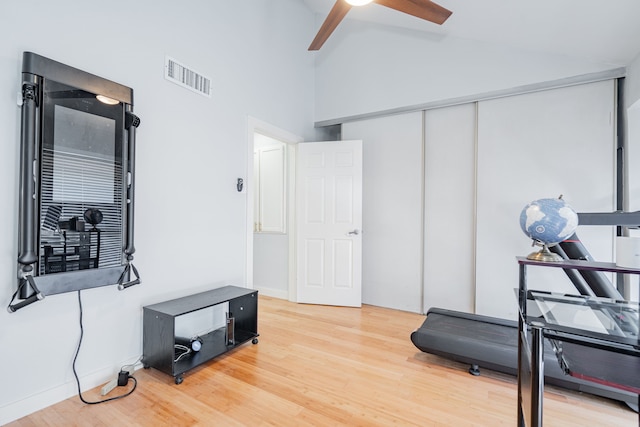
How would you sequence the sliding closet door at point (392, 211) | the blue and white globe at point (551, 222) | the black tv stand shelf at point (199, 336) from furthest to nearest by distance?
the sliding closet door at point (392, 211)
the black tv stand shelf at point (199, 336)
the blue and white globe at point (551, 222)

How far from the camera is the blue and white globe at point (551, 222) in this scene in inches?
46.3

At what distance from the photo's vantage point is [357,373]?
2.11 meters

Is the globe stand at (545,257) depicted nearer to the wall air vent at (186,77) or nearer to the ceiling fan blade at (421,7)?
the ceiling fan blade at (421,7)

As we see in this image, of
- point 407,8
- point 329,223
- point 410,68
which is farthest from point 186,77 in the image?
point 410,68

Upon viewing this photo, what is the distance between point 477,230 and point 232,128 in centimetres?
269

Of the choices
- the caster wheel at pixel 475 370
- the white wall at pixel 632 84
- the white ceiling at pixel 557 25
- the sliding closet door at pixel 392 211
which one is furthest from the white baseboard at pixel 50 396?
the white wall at pixel 632 84

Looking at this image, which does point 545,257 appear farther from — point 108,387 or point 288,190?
point 288,190

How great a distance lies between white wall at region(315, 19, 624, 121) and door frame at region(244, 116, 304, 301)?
713 mm

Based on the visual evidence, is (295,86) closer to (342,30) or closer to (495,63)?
(342,30)

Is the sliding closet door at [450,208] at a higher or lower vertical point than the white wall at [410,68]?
lower

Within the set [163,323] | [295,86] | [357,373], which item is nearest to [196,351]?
[163,323]

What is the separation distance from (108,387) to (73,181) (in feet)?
4.17

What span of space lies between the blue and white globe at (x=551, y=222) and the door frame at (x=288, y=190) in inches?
95.7

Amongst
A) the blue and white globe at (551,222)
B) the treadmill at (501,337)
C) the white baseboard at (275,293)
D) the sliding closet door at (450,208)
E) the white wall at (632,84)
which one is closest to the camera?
the blue and white globe at (551,222)
